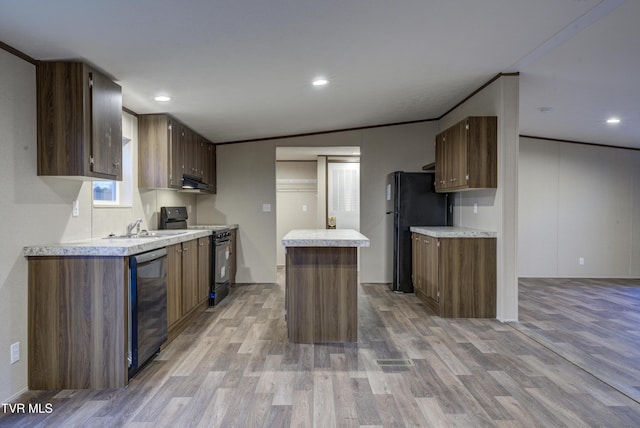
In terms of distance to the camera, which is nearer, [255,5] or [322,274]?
[255,5]

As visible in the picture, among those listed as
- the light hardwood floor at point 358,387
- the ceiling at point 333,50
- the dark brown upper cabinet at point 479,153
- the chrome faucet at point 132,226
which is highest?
the ceiling at point 333,50

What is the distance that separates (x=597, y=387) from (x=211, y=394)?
255 cm

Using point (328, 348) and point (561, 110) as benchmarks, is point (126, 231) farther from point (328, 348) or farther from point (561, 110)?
point (561, 110)

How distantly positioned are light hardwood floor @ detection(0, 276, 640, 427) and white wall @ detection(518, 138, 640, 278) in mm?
3000

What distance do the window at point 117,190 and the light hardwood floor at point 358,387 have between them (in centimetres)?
149

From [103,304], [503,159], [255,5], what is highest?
[255,5]

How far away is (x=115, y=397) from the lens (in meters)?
2.36

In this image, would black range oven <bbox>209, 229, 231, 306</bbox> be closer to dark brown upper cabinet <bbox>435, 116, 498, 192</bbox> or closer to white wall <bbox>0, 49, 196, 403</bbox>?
white wall <bbox>0, 49, 196, 403</bbox>

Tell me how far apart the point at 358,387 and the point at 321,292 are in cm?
100

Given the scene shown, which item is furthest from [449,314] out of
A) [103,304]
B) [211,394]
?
[103,304]

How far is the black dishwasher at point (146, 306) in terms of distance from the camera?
2539 mm

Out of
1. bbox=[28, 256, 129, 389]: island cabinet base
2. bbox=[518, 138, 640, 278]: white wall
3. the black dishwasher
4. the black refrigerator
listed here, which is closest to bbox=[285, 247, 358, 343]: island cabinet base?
the black dishwasher

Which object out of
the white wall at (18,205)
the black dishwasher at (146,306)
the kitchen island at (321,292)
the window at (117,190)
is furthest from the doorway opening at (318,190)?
the white wall at (18,205)

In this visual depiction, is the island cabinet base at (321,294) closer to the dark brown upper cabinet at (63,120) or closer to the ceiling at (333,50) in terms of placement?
the ceiling at (333,50)
